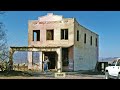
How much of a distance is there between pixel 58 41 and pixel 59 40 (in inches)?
5.7

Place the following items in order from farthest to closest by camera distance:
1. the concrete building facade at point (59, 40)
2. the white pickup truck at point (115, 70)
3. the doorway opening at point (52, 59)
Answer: the doorway opening at point (52, 59), the concrete building facade at point (59, 40), the white pickup truck at point (115, 70)

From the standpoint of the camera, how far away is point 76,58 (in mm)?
32281

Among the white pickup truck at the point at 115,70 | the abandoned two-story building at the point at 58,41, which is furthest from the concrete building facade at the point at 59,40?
the white pickup truck at the point at 115,70

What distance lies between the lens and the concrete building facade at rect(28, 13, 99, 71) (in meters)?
31.2

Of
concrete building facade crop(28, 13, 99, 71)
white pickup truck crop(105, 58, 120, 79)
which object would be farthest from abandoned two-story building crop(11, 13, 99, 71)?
white pickup truck crop(105, 58, 120, 79)

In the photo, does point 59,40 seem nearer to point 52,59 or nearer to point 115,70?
point 52,59

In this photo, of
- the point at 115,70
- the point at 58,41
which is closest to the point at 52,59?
the point at 58,41

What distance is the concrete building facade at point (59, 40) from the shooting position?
3122cm

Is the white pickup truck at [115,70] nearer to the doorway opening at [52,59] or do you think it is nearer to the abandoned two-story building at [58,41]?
the abandoned two-story building at [58,41]

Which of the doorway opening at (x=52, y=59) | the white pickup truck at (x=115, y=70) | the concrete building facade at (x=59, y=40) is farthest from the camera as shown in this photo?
the doorway opening at (x=52, y=59)
